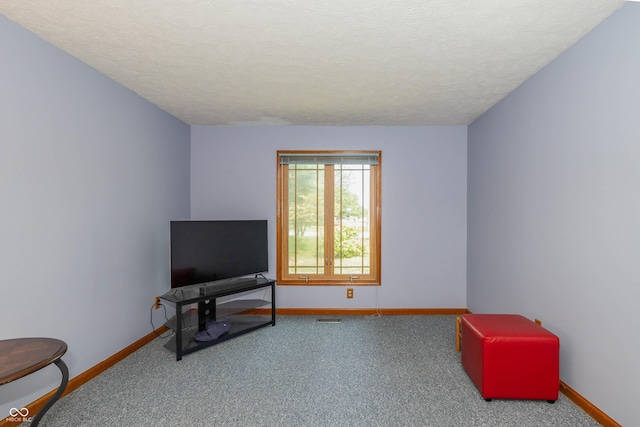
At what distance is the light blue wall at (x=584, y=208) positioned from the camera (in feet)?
5.39

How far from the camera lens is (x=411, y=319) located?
369cm

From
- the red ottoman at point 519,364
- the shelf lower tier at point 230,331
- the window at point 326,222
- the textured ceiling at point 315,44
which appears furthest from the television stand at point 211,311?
the red ottoman at point 519,364

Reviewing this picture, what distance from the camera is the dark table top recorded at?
1.32m

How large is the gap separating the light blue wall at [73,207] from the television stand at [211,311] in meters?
0.37

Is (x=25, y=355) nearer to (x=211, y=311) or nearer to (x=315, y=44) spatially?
(x=211, y=311)

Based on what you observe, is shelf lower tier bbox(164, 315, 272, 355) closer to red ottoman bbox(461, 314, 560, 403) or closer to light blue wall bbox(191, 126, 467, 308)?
light blue wall bbox(191, 126, 467, 308)

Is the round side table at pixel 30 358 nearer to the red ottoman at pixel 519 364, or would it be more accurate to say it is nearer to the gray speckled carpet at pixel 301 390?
the gray speckled carpet at pixel 301 390

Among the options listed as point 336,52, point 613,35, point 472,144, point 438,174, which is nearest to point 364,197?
point 438,174

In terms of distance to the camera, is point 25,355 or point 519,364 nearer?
point 25,355

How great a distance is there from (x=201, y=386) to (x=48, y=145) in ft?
6.85

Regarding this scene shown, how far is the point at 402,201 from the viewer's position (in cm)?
389

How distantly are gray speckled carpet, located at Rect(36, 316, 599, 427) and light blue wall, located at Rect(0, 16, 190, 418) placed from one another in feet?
1.28

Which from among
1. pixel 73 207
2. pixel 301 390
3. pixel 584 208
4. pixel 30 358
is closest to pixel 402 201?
pixel 584 208
